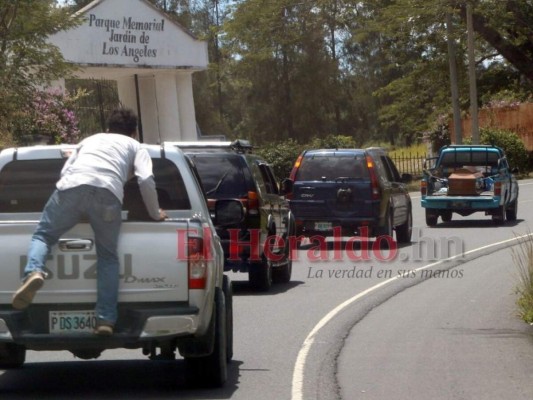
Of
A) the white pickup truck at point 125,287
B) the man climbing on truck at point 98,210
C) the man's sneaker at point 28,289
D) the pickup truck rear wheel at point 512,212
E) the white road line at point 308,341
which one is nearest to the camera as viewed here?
the man's sneaker at point 28,289

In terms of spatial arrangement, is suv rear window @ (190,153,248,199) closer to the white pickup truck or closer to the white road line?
the white road line

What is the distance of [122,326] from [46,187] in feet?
5.05

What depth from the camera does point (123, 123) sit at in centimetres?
834

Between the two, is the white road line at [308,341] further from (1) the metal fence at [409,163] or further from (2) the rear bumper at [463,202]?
(1) the metal fence at [409,163]

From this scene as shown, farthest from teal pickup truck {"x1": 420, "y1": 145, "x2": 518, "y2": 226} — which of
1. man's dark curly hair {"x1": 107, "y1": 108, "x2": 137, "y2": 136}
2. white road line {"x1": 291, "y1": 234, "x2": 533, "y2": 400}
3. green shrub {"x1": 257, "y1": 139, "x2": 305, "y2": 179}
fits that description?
man's dark curly hair {"x1": 107, "y1": 108, "x2": 137, "y2": 136}

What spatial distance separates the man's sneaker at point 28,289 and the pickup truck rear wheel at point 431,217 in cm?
1960

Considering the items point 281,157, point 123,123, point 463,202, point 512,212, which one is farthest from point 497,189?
point 123,123

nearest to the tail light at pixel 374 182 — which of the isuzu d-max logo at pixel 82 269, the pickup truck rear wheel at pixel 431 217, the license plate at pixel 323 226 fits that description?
the license plate at pixel 323 226

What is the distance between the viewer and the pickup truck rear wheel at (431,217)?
26.3 metres

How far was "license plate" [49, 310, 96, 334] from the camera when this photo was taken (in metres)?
7.73

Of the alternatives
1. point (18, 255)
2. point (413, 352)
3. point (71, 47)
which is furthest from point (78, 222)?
point (71, 47)

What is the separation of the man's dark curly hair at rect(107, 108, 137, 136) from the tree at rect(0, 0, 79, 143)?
1506 cm

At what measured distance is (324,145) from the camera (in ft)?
Result: 141

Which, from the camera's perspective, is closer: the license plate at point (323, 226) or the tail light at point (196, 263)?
the tail light at point (196, 263)
